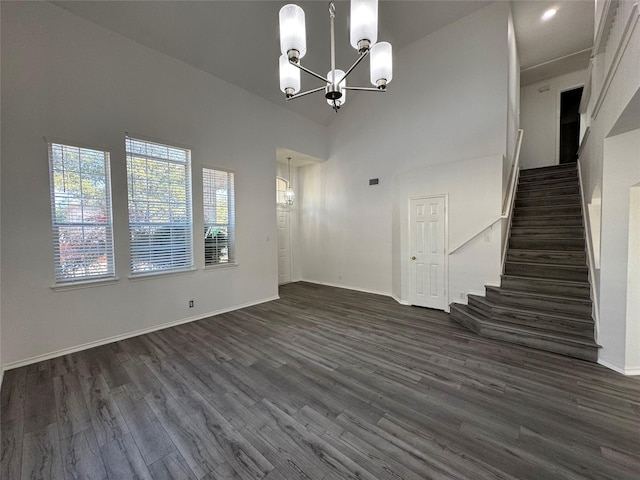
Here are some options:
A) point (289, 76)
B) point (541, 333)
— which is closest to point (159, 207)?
point (289, 76)

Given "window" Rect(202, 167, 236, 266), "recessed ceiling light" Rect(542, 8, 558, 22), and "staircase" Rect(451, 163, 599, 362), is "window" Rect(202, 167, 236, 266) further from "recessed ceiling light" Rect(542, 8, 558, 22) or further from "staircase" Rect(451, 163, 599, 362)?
"recessed ceiling light" Rect(542, 8, 558, 22)

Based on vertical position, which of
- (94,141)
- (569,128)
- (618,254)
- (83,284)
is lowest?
(83,284)

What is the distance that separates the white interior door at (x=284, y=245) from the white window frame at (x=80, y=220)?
13.7 ft

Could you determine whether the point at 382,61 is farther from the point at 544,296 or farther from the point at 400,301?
the point at 400,301

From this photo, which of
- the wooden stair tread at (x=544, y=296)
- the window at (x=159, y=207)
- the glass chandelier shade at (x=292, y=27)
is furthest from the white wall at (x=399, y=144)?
the window at (x=159, y=207)

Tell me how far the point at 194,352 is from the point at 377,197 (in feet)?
14.7

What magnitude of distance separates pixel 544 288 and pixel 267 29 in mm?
5594

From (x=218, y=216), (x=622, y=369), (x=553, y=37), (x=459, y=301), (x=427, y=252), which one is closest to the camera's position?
(x=622, y=369)

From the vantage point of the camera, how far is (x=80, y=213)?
3.15m

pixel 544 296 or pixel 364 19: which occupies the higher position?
pixel 364 19

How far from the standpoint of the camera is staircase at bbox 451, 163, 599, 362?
10.1 ft

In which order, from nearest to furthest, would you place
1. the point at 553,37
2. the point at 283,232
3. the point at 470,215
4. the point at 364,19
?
the point at 364,19
the point at 470,215
the point at 553,37
the point at 283,232

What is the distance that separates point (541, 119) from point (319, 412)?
30.2 feet

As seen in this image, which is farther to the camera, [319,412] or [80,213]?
[80,213]
